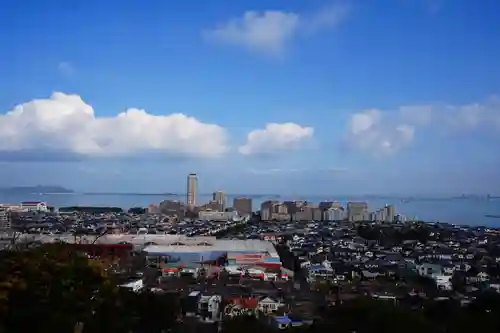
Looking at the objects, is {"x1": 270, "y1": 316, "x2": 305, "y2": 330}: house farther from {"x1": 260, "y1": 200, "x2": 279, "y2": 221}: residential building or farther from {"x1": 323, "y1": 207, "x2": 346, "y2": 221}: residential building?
{"x1": 323, "y1": 207, "x2": 346, "y2": 221}: residential building

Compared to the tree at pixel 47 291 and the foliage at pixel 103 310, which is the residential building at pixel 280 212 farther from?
the tree at pixel 47 291

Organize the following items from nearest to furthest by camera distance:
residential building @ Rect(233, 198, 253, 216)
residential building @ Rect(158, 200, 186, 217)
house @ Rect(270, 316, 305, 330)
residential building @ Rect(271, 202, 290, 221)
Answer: house @ Rect(270, 316, 305, 330) < residential building @ Rect(271, 202, 290, 221) < residential building @ Rect(158, 200, 186, 217) < residential building @ Rect(233, 198, 253, 216)

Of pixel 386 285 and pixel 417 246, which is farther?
pixel 417 246

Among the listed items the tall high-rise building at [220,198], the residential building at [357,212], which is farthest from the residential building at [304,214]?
the tall high-rise building at [220,198]

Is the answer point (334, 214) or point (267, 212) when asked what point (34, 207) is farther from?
point (334, 214)

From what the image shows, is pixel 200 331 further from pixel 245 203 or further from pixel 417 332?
pixel 245 203

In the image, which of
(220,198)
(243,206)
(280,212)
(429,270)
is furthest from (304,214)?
(429,270)

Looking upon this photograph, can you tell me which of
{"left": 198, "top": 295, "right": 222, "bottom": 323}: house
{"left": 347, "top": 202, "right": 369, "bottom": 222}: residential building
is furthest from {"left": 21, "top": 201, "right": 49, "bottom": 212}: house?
{"left": 198, "top": 295, "right": 222, "bottom": 323}: house

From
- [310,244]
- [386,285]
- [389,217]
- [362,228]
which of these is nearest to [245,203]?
[389,217]
